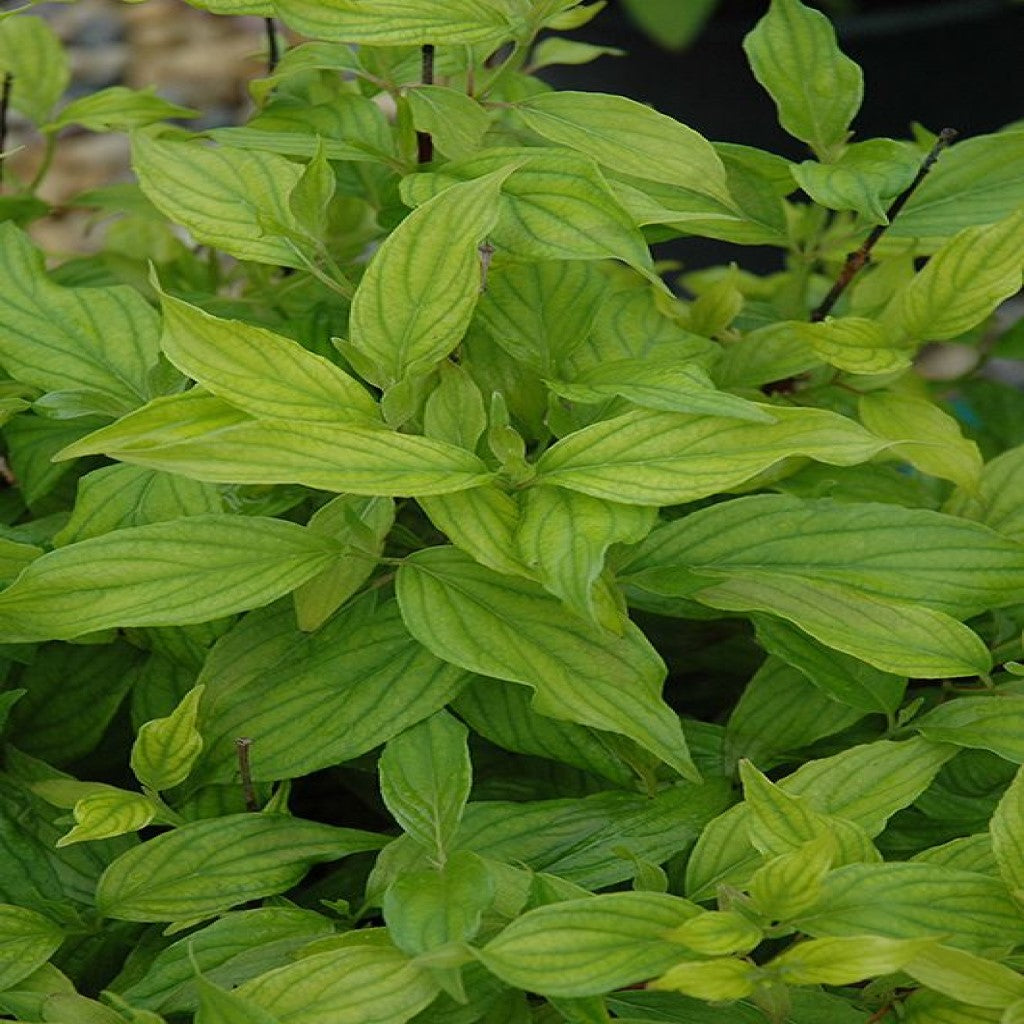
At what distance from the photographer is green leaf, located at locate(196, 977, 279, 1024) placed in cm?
55

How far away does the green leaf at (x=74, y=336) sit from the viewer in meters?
0.74

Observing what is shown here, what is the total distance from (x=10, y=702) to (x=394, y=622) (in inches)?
7.2

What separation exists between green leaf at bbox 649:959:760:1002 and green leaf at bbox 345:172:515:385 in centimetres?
27

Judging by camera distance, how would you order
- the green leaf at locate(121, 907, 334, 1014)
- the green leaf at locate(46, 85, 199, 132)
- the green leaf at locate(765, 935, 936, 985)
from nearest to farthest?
the green leaf at locate(765, 935, 936, 985), the green leaf at locate(121, 907, 334, 1014), the green leaf at locate(46, 85, 199, 132)

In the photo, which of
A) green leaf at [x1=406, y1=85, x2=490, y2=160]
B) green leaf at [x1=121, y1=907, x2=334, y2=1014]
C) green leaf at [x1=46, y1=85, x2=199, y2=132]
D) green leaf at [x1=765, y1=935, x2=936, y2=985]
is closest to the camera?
green leaf at [x1=765, y1=935, x2=936, y2=985]

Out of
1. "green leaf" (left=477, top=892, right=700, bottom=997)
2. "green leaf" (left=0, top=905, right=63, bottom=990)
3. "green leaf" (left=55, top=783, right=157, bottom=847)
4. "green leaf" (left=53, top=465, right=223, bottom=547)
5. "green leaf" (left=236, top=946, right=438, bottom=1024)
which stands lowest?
"green leaf" (left=0, top=905, right=63, bottom=990)

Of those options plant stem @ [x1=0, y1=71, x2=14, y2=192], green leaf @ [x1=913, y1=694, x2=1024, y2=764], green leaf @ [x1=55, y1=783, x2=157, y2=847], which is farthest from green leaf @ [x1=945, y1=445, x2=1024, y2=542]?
plant stem @ [x1=0, y1=71, x2=14, y2=192]

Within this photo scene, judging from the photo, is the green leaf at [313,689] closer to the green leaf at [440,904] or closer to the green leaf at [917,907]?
the green leaf at [440,904]

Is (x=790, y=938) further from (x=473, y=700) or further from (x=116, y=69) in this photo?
(x=116, y=69)

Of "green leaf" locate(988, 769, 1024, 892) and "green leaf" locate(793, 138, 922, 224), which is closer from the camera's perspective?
"green leaf" locate(988, 769, 1024, 892)

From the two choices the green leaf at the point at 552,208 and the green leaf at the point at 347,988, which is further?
the green leaf at the point at 552,208

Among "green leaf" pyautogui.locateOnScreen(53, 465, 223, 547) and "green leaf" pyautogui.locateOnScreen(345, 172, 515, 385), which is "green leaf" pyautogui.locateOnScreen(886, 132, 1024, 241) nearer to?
"green leaf" pyautogui.locateOnScreen(345, 172, 515, 385)

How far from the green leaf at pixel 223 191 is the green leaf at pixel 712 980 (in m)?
0.35

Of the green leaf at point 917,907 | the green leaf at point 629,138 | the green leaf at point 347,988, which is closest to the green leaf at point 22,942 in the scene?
the green leaf at point 347,988
